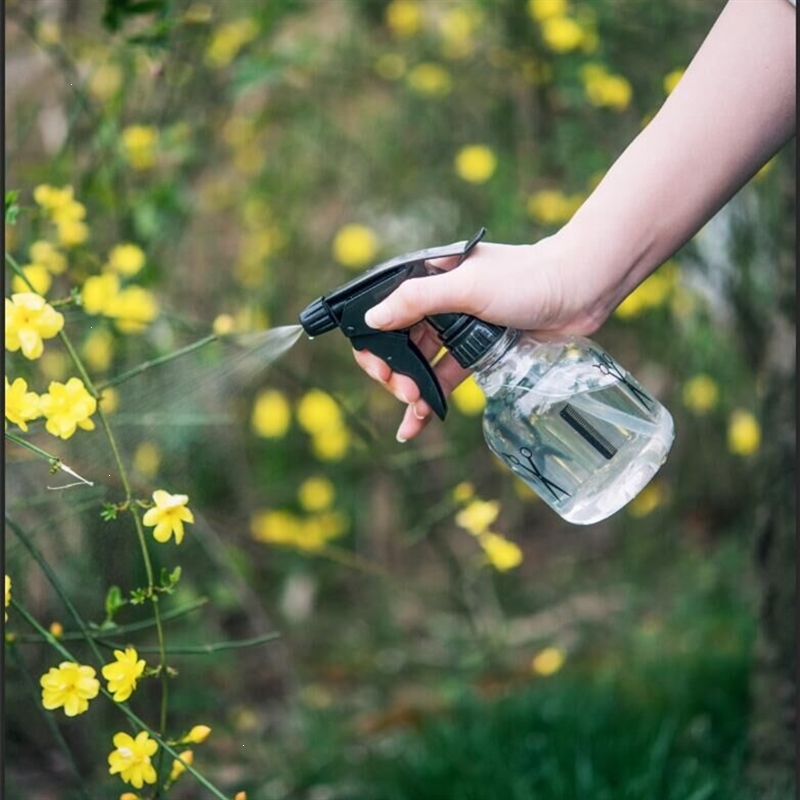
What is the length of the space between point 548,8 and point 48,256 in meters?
1.23

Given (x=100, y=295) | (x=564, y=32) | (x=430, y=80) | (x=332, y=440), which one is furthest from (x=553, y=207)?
(x=100, y=295)

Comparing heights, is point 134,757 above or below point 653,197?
below

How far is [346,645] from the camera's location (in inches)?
127

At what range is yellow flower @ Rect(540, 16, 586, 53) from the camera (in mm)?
2432

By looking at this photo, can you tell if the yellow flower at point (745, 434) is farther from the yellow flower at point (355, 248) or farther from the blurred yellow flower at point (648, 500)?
the yellow flower at point (355, 248)

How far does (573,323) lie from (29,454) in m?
0.98

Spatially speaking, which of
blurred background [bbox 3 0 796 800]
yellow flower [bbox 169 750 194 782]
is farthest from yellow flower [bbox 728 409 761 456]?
yellow flower [bbox 169 750 194 782]

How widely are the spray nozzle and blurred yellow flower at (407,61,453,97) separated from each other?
176 centimetres

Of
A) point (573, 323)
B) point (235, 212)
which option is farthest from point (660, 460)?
point (235, 212)

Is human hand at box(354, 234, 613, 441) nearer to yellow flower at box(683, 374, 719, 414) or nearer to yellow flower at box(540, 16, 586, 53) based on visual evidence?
yellow flower at box(540, 16, 586, 53)

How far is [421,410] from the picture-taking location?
4.68 ft

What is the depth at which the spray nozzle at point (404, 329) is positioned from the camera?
1.31 metres

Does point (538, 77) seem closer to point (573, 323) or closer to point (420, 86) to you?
point (420, 86)

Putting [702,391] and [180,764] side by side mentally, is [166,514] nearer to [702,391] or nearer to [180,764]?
[180,764]
